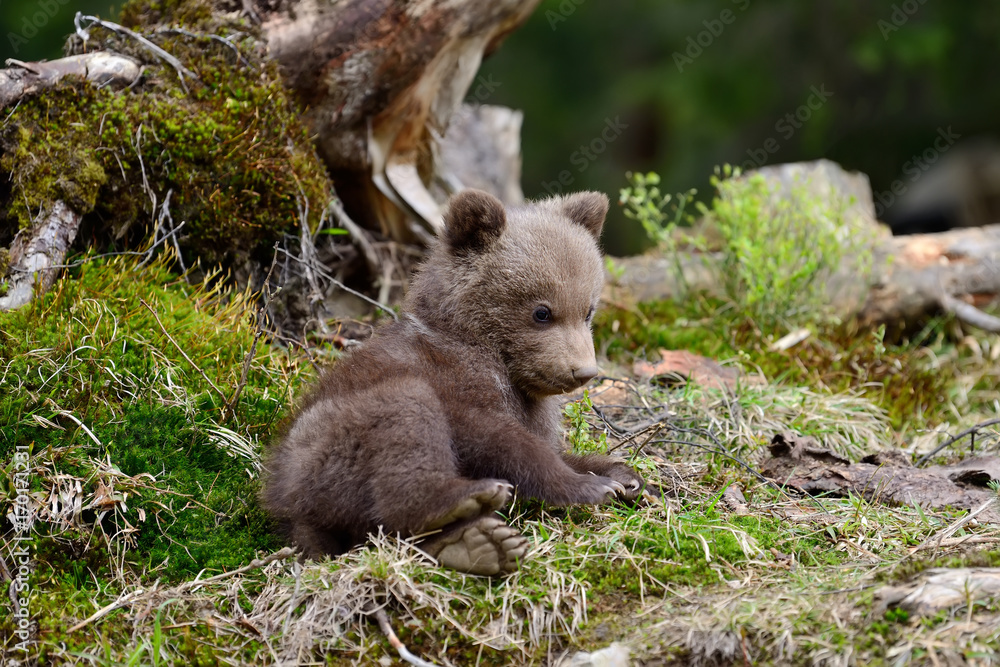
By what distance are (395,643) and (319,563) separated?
61 centimetres

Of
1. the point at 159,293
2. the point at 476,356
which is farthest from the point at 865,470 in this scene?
the point at 159,293

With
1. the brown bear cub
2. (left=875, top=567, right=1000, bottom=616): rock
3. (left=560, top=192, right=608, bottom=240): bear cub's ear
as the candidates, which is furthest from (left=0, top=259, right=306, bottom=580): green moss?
(left=875, top=567, right=1000, bottom=616): rock

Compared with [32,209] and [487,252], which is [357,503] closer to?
[487,252]

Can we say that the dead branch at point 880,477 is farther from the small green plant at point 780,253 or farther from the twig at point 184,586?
the twig at point 184,586

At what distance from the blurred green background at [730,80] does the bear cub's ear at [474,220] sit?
306 inches

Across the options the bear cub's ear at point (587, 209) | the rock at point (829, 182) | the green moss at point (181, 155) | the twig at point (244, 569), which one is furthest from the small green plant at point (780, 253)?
the twig at point (244, 569)

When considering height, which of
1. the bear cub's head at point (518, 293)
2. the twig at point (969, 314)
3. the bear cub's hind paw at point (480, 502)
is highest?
the bear cub's head at point (518, 293)

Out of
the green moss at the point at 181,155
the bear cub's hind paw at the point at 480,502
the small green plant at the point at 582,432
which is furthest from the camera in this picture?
the green moss at the point at 181,155

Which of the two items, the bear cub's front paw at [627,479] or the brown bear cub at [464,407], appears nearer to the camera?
the brown bear cub at [464,407]

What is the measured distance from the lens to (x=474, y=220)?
411 cm

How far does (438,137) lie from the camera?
721 centimetres

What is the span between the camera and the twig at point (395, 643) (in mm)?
3119

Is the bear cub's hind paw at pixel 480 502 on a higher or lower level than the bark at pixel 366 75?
lower

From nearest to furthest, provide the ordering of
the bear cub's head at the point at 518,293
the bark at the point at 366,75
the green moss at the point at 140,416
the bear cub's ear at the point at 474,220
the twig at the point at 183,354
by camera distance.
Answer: the green moss at the point at 140,416 < the bear cub's head at the point at 518,293 < the bear cub's ear at the point at 474,220 < the twig at the point at 183,354 < the bark at the point at 366,75
